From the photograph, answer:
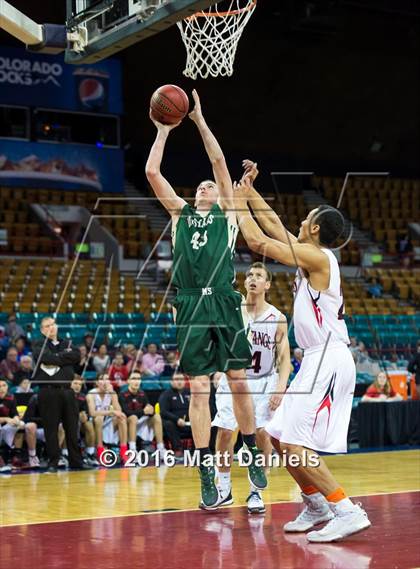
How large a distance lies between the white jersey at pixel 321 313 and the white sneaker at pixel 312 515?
3.50ft

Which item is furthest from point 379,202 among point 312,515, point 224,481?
point 312,515

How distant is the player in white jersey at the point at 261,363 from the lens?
26.8 ft

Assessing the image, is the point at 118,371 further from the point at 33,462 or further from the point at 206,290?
the point at 206,290

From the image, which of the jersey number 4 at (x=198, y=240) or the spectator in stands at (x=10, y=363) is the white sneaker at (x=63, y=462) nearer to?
the spectator in stands at (x=10, y=363)

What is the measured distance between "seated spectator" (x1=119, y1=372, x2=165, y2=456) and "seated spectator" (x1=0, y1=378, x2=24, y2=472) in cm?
152

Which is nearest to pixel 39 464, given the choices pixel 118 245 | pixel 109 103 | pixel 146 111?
pixel 118 245

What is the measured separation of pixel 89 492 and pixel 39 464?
338 cm

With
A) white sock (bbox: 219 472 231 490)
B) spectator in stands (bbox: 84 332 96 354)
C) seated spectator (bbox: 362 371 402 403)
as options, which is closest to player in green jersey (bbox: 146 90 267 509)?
white sock (bbox: 219 472 231 490)

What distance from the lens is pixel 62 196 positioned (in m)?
25.3

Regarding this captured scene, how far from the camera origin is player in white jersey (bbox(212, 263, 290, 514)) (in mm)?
8164

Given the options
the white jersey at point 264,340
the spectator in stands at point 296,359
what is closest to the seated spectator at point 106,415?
the spectator in stands at point 296,359

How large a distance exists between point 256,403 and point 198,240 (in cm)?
201

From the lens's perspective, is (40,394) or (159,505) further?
(40,394)

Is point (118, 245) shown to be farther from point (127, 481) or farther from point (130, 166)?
point (127, 481)
